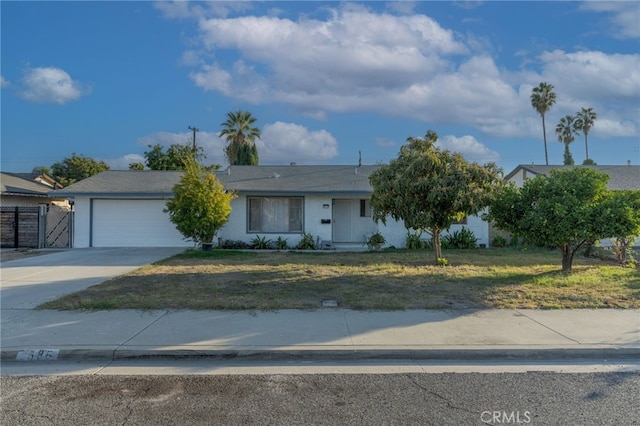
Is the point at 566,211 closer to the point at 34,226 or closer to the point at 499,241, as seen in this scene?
the point at 499,241

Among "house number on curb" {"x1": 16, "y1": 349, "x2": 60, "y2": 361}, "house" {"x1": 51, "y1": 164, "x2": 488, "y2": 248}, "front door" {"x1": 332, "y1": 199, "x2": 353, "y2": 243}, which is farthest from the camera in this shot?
"front door" {"x1": 332, "y1": 199, "x2": 353, "y2": 243}

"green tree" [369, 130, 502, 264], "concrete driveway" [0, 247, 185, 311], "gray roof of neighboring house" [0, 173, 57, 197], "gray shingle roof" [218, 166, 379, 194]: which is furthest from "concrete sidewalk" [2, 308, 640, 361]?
"gray roof of neighboring house" [0, 173, 57, 197]

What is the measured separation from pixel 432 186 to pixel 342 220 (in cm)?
870

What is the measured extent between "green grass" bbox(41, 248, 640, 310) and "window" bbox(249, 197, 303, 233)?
15.5 feet

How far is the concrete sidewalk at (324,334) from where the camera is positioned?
5.29m

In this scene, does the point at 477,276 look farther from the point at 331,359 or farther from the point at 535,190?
the point at 331,359

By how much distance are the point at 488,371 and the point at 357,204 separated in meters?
14.4

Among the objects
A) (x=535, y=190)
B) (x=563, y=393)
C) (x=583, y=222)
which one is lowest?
(x=563, y=393)

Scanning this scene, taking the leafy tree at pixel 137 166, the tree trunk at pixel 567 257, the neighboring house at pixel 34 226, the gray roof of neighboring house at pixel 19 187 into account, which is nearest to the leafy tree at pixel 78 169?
the leafy tree at pixel 137 166

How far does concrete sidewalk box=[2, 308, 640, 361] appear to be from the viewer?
5289 mm

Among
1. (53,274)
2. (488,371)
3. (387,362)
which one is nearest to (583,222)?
(488,371)

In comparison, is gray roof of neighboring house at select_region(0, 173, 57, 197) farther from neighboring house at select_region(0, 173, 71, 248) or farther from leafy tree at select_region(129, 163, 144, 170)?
leafy tree at select_region(129, 163, 144, 170)

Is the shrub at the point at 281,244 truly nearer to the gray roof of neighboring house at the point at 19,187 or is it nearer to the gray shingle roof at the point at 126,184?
the gray shingle roof at the point at 126,184

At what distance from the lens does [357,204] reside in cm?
1905
